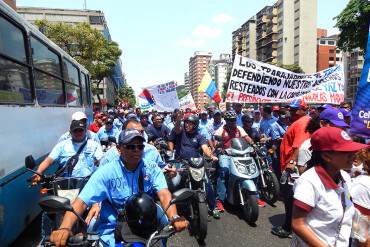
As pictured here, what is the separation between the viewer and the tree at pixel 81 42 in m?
32.1

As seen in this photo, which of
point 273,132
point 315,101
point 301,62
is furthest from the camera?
point 301,62

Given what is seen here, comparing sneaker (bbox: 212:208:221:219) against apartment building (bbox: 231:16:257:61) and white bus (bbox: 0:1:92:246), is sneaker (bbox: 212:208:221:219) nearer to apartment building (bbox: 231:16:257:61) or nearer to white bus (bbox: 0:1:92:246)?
white bus (bbox: 0:1:92:246)

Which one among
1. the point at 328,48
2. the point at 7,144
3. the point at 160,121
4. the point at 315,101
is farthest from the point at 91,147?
the point at 328,48

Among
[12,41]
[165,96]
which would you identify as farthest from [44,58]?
[165,96]

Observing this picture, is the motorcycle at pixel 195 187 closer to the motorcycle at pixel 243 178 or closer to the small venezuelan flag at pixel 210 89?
the motorcycle at pixel 243 178

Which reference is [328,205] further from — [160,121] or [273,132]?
[160,121]

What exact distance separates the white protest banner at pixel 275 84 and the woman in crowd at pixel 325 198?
7797 millimetres

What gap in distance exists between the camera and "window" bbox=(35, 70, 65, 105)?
20.2 ft

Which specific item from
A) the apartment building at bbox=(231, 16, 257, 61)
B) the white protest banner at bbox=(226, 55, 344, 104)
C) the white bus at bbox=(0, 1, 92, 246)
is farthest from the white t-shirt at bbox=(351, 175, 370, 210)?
the apartment building at bbox=(231, 16, 257, 61)

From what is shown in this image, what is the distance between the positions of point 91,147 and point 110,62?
33.5m

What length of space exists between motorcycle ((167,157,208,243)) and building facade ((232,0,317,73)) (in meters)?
85.2

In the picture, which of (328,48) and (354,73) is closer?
(354,73)

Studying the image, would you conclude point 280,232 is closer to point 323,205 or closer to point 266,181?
point 266,181

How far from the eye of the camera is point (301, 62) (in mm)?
86875
